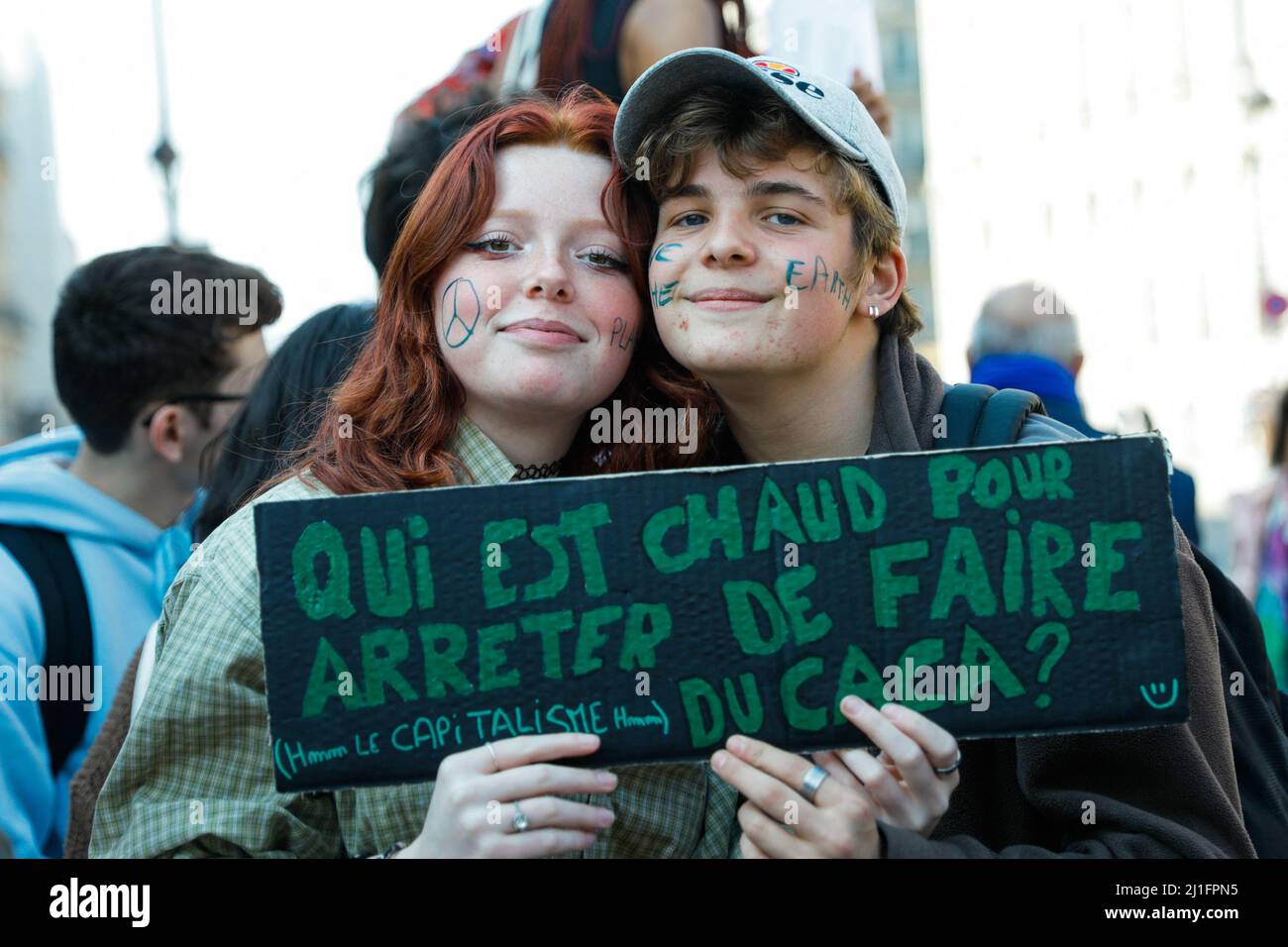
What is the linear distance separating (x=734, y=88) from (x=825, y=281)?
1.25 ft

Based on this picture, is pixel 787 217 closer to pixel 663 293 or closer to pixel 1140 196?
pixel 663 293

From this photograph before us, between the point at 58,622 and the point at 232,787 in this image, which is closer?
the point at 232,787

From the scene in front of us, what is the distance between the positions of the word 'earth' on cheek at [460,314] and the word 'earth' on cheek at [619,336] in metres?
0.24

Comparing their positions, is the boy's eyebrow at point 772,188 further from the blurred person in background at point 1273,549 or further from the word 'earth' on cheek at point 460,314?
the blurred person in background at point 1273,549

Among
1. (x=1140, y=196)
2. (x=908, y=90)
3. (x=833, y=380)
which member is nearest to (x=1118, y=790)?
(x=833, y=380)

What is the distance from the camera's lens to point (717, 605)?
2.14m

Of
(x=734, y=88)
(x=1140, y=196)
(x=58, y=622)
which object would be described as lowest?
(x=58, y=622)

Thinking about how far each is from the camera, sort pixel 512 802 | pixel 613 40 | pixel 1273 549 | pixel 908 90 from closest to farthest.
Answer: pixel 512 802 → pixel 613 40 → pixel 1273 549 → pixel 908 90

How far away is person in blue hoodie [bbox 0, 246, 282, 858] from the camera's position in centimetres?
339

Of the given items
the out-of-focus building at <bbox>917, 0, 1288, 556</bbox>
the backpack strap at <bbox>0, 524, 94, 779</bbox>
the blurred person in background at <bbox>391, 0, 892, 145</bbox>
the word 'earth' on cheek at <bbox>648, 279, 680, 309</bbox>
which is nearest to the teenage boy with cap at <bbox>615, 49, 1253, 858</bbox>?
the word 'earth' on cheek at <bbox>648, 279, 680, 309</bbox>

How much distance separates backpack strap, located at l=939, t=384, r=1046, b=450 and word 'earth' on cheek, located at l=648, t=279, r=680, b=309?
55 centimetres

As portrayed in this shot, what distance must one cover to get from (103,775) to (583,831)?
97cm
